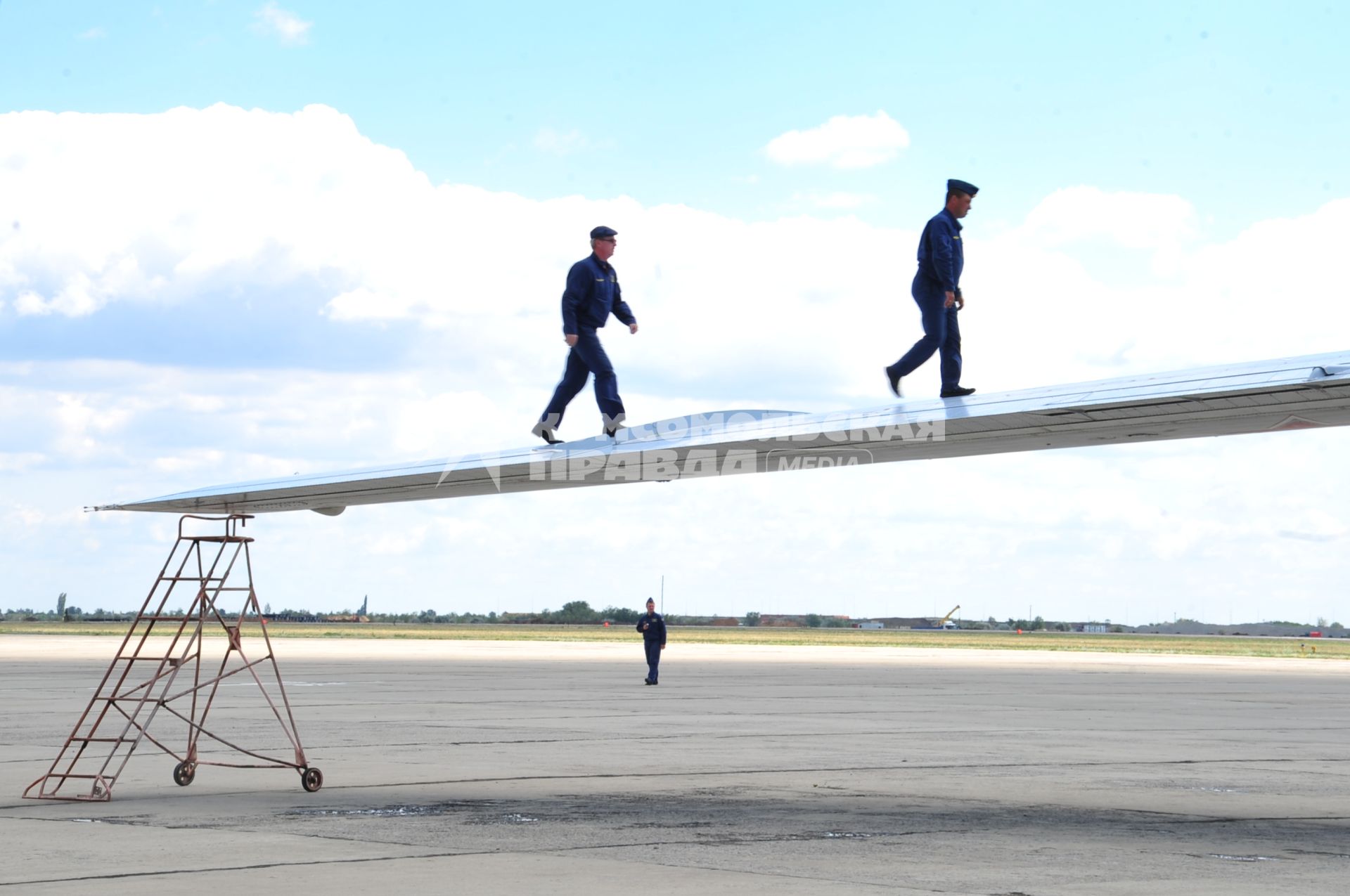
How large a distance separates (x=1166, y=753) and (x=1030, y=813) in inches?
306

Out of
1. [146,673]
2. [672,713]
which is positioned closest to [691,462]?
[672,713]

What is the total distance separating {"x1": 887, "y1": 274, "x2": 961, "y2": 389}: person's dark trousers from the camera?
1137cm

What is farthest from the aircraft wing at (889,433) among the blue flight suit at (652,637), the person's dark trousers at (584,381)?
the blue flight suit at (652,637)

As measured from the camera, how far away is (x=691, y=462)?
12086 millimetres

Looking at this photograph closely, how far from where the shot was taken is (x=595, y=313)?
1340 centimetres

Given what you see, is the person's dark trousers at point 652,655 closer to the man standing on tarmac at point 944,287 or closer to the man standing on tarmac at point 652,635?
the man standing on tarmac at point 652,635

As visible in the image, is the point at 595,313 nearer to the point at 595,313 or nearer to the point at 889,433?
the point at 595,313

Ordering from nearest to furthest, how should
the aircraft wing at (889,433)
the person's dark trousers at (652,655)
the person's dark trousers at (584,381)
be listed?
the aircraft wing at (889,433)
the person's dark trousers at (584,381)
the person's dark trousers at (652,655)

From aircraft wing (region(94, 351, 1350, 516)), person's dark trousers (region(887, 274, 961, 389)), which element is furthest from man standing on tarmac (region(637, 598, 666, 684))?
person's dark trousers (region(887, 274, 961, 389))

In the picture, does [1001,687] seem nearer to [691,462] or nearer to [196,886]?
[691,462]

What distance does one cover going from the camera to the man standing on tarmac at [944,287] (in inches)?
444

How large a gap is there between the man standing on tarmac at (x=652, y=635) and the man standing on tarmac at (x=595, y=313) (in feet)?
77.2

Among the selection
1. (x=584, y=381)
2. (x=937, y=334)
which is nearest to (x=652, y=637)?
(x=584, y=381)

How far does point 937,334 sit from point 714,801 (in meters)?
5.93
